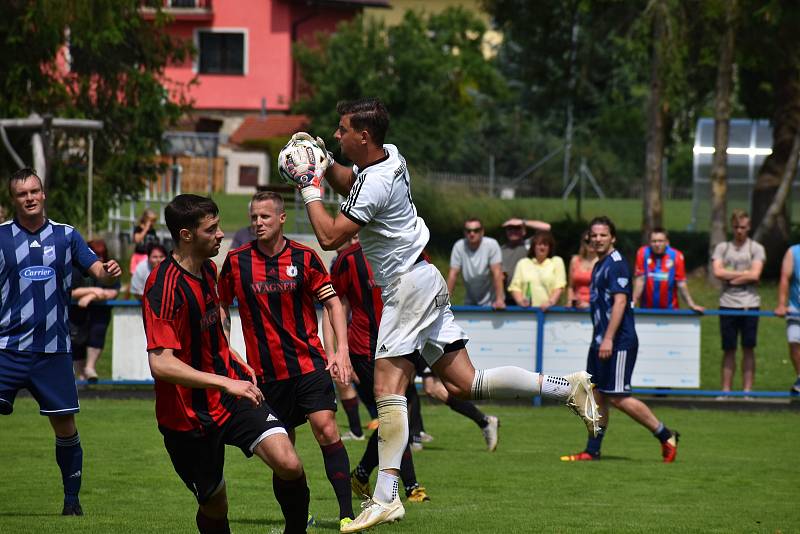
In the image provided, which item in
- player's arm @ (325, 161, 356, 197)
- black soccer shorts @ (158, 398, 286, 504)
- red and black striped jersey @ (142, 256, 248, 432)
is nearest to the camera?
red and black striped jersey @ (142, 256, 248, 432)

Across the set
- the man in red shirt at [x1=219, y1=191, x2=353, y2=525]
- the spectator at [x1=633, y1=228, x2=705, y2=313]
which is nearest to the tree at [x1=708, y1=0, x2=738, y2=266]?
the spectator at [x1=633, y1=228, x2=705, y2=313]

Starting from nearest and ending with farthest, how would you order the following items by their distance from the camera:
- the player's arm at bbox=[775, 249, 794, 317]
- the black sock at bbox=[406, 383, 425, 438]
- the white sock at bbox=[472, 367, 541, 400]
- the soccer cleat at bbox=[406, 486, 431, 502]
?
the white sock at bbox=[472, 367, 541, 400] → the soccer cleat at bbox=[406, 486, 431, 502] → the black sock at bbox=[406, 383, 425, 438] → the player's arm at bbox=[775, 249, 794, 317]

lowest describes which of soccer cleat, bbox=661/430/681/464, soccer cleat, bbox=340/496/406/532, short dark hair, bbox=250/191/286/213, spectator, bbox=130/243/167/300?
soccer cleat, bbox=661/430/681/464

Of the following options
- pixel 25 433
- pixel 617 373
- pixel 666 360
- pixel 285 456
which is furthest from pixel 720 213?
pixel 285 456

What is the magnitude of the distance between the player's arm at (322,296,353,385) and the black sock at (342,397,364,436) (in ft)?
13.7

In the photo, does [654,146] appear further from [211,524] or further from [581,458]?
[211,524]

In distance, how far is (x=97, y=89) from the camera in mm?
26375

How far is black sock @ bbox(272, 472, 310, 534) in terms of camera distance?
21.2ft

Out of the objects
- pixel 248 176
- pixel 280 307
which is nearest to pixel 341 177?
pixel 280 307

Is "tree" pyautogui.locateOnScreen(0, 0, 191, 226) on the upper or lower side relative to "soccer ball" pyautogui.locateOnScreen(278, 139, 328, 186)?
upper

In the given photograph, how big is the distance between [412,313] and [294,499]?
129 cm

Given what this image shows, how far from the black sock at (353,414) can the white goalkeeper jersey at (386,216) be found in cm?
473

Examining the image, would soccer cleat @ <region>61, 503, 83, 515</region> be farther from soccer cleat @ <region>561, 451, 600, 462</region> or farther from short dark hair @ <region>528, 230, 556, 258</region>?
short dark hair @ <region>528, 230, 556, 258</region>

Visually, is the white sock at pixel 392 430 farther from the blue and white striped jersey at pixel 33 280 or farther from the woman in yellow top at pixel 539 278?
the woman in yellow top at pixel 539 278
